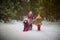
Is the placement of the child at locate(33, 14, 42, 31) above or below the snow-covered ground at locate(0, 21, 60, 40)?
above

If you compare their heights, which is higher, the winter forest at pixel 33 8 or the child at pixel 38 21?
the winter forest at pixel 33 8

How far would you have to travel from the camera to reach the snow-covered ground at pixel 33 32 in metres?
1.78

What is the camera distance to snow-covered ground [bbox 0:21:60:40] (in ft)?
5.84

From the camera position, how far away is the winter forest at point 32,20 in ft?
5.83

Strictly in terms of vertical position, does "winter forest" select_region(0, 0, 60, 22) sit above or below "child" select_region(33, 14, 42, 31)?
above

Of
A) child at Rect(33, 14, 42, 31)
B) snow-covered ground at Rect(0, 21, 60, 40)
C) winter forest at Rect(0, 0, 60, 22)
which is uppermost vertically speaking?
winter forest at Rect(0, 0, 60, 22)

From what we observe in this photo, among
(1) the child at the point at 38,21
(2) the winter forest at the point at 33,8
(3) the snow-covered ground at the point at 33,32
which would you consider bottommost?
(3) the snow-covered ground at the point at 33,32

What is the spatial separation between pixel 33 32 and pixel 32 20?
17cm

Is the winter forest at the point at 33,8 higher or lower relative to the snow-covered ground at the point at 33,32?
higher

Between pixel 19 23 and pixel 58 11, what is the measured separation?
0.57 metres

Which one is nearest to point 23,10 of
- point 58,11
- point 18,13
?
point 18,13

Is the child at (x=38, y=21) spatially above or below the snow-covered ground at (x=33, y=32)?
above

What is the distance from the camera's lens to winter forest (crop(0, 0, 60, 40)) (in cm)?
178

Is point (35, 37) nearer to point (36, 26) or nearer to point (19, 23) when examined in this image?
point (36, 26)
